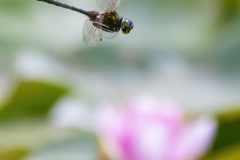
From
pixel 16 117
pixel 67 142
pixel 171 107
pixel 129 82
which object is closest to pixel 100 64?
pixel 129 82

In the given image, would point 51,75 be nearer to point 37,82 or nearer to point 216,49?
point 37,82

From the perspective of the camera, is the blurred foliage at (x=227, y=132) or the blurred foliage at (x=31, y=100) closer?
the blurred foliage at (x=227, y=132)

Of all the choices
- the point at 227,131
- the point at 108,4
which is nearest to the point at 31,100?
the point at 227,131

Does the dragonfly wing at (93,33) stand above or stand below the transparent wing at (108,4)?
below

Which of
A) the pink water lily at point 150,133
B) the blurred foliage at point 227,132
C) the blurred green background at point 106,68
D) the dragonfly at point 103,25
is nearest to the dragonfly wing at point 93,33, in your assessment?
the dragonfly at point 103,25

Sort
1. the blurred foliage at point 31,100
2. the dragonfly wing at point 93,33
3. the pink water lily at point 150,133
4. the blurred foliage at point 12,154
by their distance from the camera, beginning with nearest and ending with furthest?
the dragonfly wing at point 93,33 → the pink water lily at point 150,133 → the blurred foliage at point 12,154 → the blurred foliage at point 31,100

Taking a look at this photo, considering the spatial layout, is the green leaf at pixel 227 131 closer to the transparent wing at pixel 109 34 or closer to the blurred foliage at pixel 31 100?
the blurred foliage at pixel 31 100

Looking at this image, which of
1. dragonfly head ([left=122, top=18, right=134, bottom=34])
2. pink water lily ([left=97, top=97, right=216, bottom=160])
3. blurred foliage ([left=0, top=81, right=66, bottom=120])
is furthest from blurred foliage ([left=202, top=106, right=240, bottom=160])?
dragonfly head ([left=122, top=18, right=134, bottom=34])
